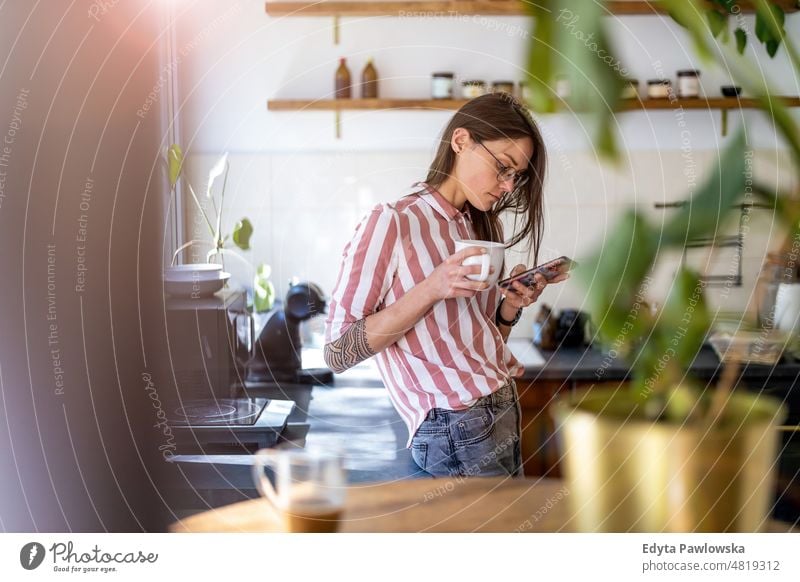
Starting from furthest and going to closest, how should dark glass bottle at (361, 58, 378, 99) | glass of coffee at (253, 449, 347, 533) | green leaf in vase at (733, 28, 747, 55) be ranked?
1. dark glass bottle at (361, 58, 378, 99)
2. green leaf in vase at (733, 28, 747, 55)
3. glass of coffee at (253, 449, 347, 533)

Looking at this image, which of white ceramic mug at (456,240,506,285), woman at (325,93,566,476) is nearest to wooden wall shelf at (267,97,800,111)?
woman at (325,93,566,476)

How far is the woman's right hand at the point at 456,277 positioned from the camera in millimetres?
741

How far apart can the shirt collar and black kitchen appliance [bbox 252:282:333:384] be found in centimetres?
17

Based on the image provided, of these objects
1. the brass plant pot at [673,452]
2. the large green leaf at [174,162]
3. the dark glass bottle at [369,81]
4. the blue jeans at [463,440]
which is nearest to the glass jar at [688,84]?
the dark glass bottle at [369,81]

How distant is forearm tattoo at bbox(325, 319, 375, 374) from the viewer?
0.81 metres

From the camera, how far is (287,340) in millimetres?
959

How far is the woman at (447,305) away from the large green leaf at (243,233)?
15 cm

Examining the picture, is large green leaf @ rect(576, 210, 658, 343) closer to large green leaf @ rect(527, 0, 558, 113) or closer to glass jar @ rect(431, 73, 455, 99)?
large green leaf @ rect(527, 0, 558, 113)

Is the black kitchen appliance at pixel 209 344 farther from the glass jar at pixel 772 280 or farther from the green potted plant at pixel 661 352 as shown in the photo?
the glass jar at pixel 772 280

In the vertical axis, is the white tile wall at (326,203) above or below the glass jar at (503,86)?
below

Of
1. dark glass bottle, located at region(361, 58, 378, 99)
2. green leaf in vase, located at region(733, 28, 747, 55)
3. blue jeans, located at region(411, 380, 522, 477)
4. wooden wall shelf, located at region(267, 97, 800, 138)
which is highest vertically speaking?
green leaf in vase, located at region(733, 28, 747, 55)

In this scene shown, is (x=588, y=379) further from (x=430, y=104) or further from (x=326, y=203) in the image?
(x=326, y=203)
